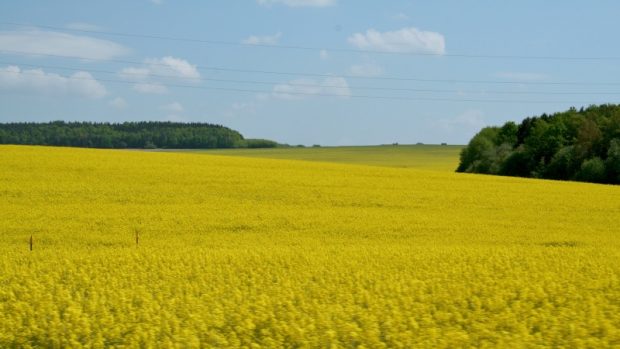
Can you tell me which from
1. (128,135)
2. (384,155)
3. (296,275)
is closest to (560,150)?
(384,155)

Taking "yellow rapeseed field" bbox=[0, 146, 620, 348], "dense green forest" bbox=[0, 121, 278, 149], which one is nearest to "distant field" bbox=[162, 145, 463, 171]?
"dense green forest" bbox=[0, 121, 278, 149]

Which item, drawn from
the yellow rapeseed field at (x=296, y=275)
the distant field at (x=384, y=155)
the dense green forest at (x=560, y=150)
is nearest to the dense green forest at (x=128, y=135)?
the distant field at (x=384, y=155)

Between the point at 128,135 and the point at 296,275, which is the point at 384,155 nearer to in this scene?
the point at 128,135

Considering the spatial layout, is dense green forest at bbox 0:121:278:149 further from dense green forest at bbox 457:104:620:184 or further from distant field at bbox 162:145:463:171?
dense green forest at bbox 457:104:620:184

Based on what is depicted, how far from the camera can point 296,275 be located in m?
10.3

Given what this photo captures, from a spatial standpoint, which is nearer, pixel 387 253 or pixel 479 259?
pixel 479 259

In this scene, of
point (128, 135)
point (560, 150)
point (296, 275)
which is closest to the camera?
point (296, 275)

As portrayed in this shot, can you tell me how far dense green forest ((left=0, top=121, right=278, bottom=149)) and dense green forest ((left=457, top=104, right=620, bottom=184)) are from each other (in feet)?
133

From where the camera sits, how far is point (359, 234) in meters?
20.4

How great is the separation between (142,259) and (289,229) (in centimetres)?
927

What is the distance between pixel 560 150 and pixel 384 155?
44020 mm

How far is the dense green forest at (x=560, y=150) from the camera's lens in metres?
52.1

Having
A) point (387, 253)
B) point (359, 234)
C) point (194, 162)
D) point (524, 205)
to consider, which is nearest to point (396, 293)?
point (387, 253)

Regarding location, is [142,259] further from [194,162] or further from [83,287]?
[194,162]
